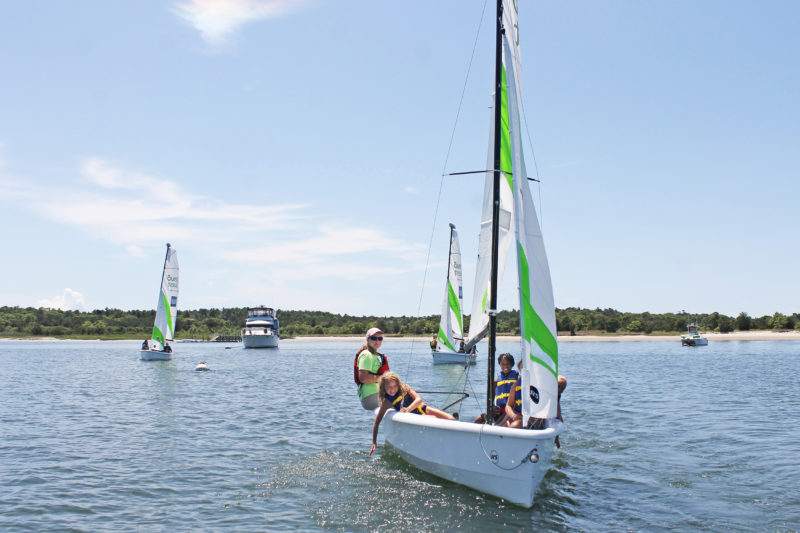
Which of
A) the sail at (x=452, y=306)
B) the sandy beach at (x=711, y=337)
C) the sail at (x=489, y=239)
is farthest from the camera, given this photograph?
the sandy beach at (x=711, y=337)

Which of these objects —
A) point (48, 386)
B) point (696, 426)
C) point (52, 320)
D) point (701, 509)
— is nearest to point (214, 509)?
point (701, 509)

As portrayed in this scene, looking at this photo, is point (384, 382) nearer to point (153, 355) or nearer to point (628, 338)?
point (153, 355)

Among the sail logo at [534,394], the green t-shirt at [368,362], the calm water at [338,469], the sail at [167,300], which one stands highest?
the sail at [167,300]

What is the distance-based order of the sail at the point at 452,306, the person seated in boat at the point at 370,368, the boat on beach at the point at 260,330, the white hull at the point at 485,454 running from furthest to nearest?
the boat on beach at the point at 260,330, the sail at the point at 452,306, the person seated in boat at the point at 370,368, the white hull at the point at 485,454

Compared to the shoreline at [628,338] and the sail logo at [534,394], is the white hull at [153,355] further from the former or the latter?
the shoreline at [628,338]

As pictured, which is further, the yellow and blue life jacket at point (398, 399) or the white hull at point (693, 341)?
the white hull at point (693, 341)

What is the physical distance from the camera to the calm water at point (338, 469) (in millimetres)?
8242

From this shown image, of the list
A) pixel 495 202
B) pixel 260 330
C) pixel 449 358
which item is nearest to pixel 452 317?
pixel 449 358

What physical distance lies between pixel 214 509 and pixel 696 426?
12942 mm

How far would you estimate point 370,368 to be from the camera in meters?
11.3

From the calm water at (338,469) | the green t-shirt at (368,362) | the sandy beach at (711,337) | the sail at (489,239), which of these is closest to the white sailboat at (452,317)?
the calm water at (338,469)

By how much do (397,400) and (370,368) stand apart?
0.87 m

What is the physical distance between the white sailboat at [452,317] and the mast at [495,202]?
2703 cm

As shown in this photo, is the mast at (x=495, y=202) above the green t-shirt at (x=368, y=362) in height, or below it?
above
